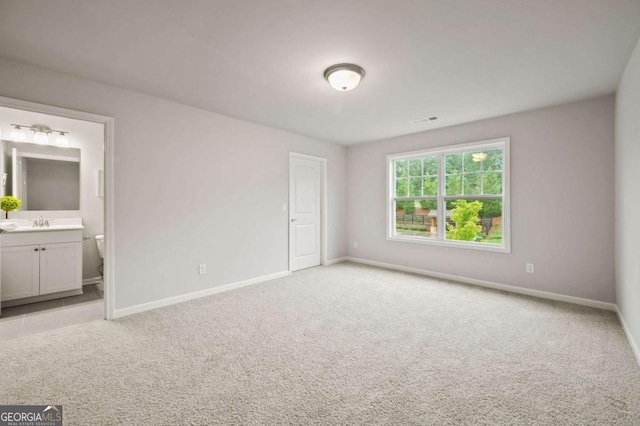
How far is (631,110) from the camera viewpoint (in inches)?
95.0

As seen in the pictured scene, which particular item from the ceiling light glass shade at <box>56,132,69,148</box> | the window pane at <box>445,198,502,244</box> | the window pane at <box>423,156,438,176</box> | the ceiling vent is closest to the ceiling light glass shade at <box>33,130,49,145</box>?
the ceiling light glass shade at <box>56,132,69,148</box>

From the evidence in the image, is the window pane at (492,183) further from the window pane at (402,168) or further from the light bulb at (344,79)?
the light bulb at (344,79)

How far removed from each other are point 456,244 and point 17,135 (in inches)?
258

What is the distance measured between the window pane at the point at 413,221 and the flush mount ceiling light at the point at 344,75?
9.52ft

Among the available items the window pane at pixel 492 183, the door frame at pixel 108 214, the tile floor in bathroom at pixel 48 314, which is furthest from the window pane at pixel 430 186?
the tile floor in bathroom at pixel 48 314

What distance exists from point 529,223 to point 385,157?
251 centimetres

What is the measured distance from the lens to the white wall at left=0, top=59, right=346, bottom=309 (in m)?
3.04

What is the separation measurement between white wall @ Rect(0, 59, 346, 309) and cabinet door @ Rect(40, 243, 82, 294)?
1415 millimetres

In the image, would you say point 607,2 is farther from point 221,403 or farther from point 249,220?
point 249,220

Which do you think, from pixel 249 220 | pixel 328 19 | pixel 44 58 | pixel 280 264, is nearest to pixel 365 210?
pixel 280 264

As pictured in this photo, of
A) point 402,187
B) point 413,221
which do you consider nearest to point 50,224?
point 402,187

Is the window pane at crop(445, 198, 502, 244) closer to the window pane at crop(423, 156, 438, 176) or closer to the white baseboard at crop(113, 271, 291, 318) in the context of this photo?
the window pane at crop(423, 156, 438, 176)

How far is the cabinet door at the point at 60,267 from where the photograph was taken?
12.1 ft

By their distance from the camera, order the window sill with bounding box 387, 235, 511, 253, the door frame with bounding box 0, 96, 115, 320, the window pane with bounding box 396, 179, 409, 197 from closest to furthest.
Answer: the door frame with bounding box 0, 96, 115, 320 → the window sill with bounding box 387, 235, 511, 253 → the window pane with bounding box 396, 179, 409, 197
